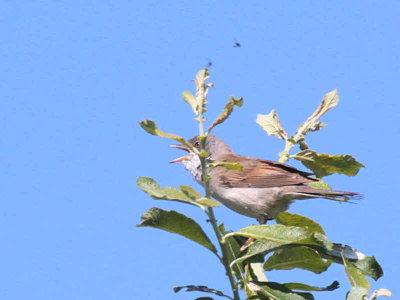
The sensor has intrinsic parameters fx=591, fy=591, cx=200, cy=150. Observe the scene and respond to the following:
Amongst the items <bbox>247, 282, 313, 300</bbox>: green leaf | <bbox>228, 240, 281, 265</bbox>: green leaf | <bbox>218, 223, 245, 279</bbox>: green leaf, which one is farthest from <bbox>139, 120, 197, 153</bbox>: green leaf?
<bbox>247, 282, 313, 300</bbox>: green leaf

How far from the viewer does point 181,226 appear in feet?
7.89

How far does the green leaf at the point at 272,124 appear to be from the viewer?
12.1ft

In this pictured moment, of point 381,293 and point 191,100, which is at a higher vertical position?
point 191,100

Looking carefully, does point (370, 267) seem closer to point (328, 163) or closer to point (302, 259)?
point (302, 259)

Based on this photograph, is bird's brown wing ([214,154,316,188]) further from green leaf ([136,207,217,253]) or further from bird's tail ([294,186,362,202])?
green leaf ([136,207,217,253])

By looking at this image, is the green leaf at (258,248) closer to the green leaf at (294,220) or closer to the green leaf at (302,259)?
the green leaf at (302,259)

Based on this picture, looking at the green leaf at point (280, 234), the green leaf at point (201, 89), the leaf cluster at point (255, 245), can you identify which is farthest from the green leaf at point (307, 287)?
the green leaf at point (201, 89)

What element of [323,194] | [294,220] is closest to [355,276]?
[294,220]

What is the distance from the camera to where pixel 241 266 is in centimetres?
275

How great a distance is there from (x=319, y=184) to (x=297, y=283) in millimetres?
1012

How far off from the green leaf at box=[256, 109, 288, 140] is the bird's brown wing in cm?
139

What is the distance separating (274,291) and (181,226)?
1.61ft

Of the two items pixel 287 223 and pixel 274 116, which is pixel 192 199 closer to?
pixel 287 223

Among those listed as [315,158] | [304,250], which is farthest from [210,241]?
[315,158]
